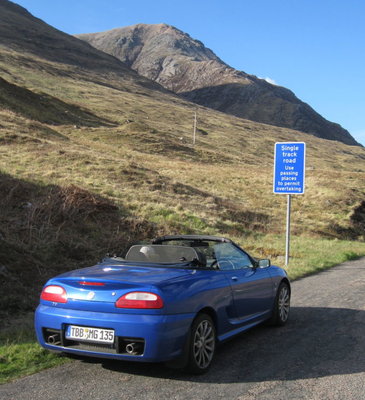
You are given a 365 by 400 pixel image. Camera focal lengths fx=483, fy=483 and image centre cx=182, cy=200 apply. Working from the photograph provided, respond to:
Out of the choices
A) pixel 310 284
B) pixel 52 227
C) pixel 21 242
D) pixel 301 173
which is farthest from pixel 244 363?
pixel 301 173

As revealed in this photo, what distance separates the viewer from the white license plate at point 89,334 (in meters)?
4.50

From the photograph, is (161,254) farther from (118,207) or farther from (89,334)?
(118,207)

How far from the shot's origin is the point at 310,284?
10.6 meters

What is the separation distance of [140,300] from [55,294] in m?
0.98

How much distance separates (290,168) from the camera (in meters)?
14.0

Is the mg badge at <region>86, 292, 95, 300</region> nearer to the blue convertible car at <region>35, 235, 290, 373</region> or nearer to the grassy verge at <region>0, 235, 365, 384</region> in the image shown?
the blue convertible car at <region>35, 235, 290, 373</region>

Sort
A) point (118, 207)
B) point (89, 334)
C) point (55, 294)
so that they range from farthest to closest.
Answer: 1. point (118, 207)
2. point (55, 294)
3. point (89, 334)

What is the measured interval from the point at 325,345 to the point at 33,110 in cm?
5324

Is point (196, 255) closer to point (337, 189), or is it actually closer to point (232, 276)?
point (232, 276)

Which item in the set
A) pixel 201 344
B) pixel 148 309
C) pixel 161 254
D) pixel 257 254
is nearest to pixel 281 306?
pixel 161 254

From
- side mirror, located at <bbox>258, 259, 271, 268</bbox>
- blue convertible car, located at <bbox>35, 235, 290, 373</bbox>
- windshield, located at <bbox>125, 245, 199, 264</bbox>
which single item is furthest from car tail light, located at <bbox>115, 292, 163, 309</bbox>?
side mirror, located at <bbox>258, 259, 271, 268</bbox>

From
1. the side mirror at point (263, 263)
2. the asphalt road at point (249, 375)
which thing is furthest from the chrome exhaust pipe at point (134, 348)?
the side mirror at point (263, 263)

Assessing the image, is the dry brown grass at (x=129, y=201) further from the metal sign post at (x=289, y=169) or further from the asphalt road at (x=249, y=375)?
the asphalt road at (x=249, y=375)

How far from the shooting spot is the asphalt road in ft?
14.0
